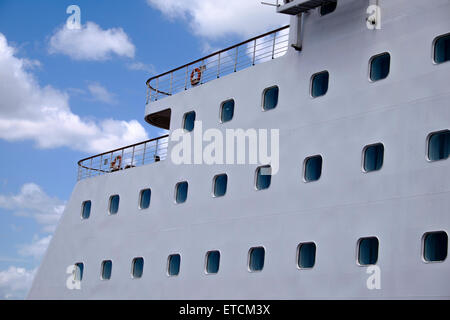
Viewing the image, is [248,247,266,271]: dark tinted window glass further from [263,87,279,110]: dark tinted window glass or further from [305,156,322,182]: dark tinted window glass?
[263,87,279,110]: dark tinted window glass

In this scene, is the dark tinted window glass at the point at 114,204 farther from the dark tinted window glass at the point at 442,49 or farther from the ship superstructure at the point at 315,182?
A: the dark tinted window glass at the point at 442,49

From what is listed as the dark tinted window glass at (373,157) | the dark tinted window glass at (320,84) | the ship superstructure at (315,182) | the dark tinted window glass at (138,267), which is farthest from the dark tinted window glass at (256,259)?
the dark tinted window glass at (138,267)

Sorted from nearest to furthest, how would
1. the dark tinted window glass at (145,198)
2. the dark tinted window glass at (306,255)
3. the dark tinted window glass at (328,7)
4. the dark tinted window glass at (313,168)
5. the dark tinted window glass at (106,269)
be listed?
the dark tinted window glass at (306,255) → the dark tinted window glass at (313,168) → the dark tinted window glass at (328,7) → the dark tinted window glass at (145,198) → the dark tinted window glass at (106,269)

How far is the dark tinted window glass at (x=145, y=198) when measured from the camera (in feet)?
73.0

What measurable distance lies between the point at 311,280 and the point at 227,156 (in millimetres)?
4978

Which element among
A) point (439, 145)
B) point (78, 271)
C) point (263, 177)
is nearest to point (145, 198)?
point (78, 271)

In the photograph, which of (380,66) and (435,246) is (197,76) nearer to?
(380,66)

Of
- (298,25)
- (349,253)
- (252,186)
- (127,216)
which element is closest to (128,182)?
(127,216)

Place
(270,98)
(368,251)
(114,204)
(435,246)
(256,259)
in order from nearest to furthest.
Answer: (435,246) → (368,251) → (256,259) → (270,98) → (114,204)

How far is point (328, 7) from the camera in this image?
58.2 ft

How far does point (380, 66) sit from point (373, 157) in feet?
7.47

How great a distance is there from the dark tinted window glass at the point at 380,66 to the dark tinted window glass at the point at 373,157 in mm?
1722

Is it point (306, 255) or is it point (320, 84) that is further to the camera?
point (320, 84)

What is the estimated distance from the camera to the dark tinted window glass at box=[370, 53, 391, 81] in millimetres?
15914
